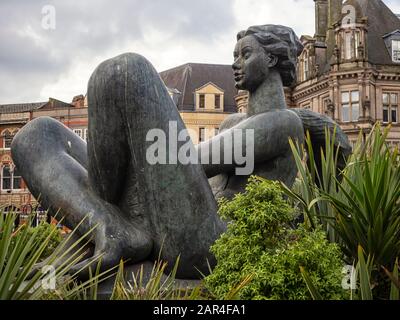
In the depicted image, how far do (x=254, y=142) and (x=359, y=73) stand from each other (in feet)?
126

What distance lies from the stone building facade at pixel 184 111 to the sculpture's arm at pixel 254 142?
42646 mm

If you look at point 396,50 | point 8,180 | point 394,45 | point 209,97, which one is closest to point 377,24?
point 394,45

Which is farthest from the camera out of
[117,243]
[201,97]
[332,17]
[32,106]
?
[32,106]

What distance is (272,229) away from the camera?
3.51m

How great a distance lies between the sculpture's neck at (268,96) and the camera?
438 centimetres

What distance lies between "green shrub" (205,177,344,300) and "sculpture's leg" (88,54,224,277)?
0.23 meters

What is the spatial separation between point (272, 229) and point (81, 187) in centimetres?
123

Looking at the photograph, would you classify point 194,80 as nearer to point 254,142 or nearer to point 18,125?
point 18,125

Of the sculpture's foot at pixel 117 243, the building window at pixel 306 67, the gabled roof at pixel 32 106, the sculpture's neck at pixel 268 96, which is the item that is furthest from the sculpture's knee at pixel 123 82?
the gabled roof at pixel 32 106

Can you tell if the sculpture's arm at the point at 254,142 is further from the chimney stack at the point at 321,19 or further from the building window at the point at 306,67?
the chimney stack at the point at 321,19

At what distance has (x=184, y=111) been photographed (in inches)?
1895
